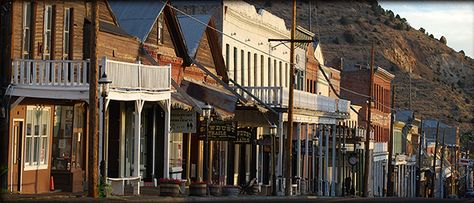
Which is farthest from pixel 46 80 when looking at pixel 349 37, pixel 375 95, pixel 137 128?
pixel 349 37

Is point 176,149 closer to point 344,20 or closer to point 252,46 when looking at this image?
point 252,46

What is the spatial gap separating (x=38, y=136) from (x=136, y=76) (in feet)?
11.3

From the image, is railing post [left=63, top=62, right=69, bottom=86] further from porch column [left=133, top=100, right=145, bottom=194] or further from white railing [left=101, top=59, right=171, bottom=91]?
porch column [left=133, top=100, right=145, bottom=194]

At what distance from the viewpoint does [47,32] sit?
102ft

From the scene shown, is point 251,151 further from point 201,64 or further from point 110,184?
point 110,184

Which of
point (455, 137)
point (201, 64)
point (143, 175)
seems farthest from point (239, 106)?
point (455, 137)

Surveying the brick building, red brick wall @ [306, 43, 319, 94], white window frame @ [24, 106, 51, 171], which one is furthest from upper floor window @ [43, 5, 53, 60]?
the brick building

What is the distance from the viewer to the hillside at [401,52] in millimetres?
145625

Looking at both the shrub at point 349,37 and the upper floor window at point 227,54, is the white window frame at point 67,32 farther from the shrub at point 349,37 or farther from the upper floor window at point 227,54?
the shrub at point 349,37

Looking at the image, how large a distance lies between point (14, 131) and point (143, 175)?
9.59 metres

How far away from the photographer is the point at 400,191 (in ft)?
272

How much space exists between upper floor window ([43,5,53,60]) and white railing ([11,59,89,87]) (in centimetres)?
179

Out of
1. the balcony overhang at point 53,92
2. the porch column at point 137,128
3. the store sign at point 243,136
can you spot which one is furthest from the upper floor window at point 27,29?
the store sign at point 243,136

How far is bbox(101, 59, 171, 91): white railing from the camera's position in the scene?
2997 cm
